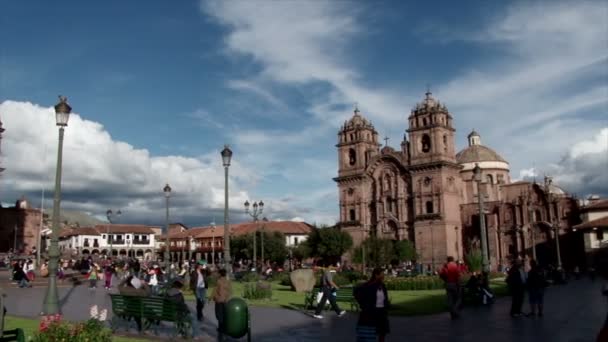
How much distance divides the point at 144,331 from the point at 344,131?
196 feet

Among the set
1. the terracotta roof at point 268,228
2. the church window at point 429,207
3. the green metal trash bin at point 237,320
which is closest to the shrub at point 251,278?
the green metal trash bin at point 237,320

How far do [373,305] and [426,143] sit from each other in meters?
55.2

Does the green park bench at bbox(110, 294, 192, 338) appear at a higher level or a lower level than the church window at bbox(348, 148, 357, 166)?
lower

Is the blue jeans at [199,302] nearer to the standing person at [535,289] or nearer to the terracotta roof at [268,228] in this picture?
the standing person at [535,289]

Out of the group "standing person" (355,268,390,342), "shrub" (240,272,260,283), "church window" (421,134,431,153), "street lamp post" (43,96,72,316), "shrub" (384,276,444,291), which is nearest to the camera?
"standing person" (355,268,390,342)

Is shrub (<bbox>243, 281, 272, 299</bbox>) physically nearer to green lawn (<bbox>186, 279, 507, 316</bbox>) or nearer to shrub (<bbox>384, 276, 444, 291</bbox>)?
green lawn (<bbox>186, 279, 507, 316</bbox>)

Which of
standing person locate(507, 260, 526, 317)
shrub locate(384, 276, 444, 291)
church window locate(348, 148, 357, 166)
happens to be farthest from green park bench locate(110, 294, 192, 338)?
church window locate(348, 148, 357, 166)

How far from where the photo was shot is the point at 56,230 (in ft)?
47.1

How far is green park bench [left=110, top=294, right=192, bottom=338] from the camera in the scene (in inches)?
453

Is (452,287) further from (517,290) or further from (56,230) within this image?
(56,230)

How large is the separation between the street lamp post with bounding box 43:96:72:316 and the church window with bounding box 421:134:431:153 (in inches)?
2002

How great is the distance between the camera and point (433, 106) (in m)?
62.0

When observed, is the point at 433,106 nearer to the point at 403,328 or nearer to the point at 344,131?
the point at 344,131

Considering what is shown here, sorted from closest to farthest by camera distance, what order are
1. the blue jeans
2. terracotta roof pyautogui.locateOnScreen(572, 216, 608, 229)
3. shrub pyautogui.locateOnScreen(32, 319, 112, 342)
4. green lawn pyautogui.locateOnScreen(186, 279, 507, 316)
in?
shrub pyautogui.locateOnScreen(32, 319, 112, 342) → the blue jeans → green lawn pyautogui.locateOnScreen(186, 279, 507, 316) → terracotta roof pyautogui.locateOnScreen(572, 216, 608, 229)
